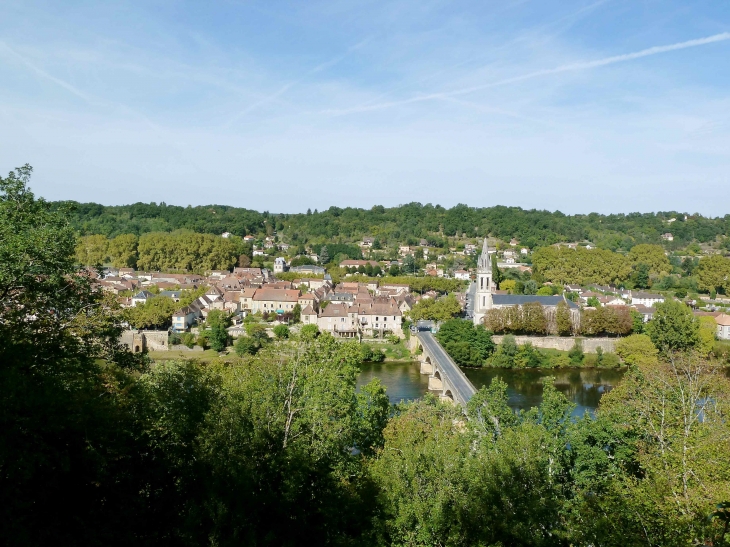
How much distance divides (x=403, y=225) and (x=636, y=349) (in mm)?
64154

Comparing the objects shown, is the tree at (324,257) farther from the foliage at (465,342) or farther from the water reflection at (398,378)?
the water reflection at (398,378)

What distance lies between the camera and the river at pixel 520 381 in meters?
22.2

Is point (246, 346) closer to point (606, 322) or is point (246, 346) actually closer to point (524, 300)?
point (524, 300)

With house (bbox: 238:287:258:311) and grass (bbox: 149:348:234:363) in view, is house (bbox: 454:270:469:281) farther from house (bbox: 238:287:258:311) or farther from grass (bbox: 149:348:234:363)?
grass (bbox: 149:348:234:363)

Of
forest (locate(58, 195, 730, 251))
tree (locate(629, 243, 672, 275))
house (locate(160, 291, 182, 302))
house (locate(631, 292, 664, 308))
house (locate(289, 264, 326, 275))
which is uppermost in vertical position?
forest (locate(58, 195, 730, 251))

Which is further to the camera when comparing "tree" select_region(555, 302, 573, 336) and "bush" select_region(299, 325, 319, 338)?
"tree" select_region(555, 302, 573, 336)

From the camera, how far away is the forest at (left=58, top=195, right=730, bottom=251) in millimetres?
79875

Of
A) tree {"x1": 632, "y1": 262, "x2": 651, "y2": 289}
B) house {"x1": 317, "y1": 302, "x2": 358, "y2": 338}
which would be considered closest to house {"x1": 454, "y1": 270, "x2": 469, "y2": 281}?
tree {"x1": 632, "y1": 262, "x2": 651, "y2": 289}

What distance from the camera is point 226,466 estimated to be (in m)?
6.34

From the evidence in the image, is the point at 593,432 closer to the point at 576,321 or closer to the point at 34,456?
the point at 34,456

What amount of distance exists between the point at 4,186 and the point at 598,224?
328 feet

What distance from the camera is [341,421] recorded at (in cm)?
818

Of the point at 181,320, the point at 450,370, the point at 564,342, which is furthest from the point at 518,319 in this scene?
the point at 181,320

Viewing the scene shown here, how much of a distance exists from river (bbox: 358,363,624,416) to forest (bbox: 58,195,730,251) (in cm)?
5052
